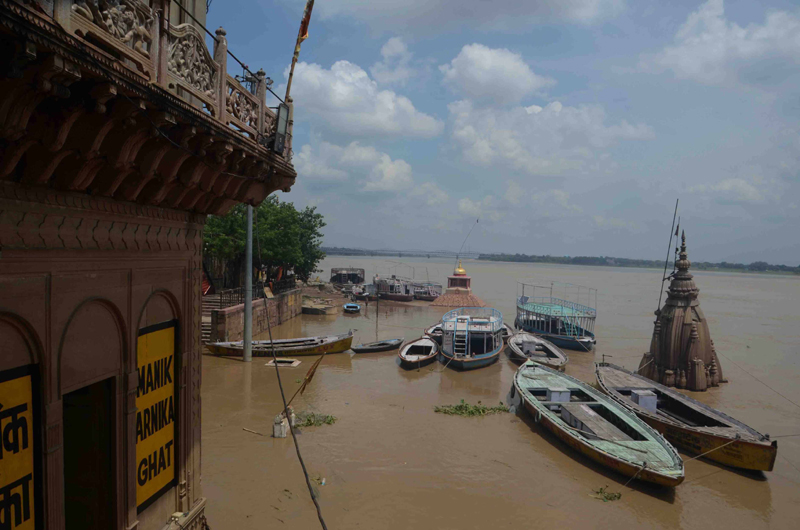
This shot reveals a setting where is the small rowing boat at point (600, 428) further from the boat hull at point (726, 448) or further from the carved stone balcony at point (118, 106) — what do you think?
the carved stone balcony at point (118, 106)

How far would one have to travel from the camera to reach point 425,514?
10.9m

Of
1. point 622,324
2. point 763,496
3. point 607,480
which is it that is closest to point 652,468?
point 607,480

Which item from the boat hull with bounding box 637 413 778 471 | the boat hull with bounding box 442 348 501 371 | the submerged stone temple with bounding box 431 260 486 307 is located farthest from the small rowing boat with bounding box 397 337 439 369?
the submerged stone temple with bounding box 431 260 486 307

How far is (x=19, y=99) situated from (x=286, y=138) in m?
3.59

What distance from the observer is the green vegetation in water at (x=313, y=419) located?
51.0 feet

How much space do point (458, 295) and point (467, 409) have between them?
35.2 meters

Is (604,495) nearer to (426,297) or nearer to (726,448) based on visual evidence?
(726,448)

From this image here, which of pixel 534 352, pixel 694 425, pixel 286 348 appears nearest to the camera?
pixel 694 425

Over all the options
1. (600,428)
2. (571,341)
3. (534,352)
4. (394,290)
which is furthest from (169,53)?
(394,290)

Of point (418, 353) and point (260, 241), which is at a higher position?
point (260, 241)

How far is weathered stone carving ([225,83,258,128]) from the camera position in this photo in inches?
211

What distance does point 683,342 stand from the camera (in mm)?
21828

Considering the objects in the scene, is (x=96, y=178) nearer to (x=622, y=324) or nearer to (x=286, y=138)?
(x=286, y=138)

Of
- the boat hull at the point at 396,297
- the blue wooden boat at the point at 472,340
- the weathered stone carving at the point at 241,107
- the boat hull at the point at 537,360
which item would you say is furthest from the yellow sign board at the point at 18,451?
the boat hull at the point at 396,297
